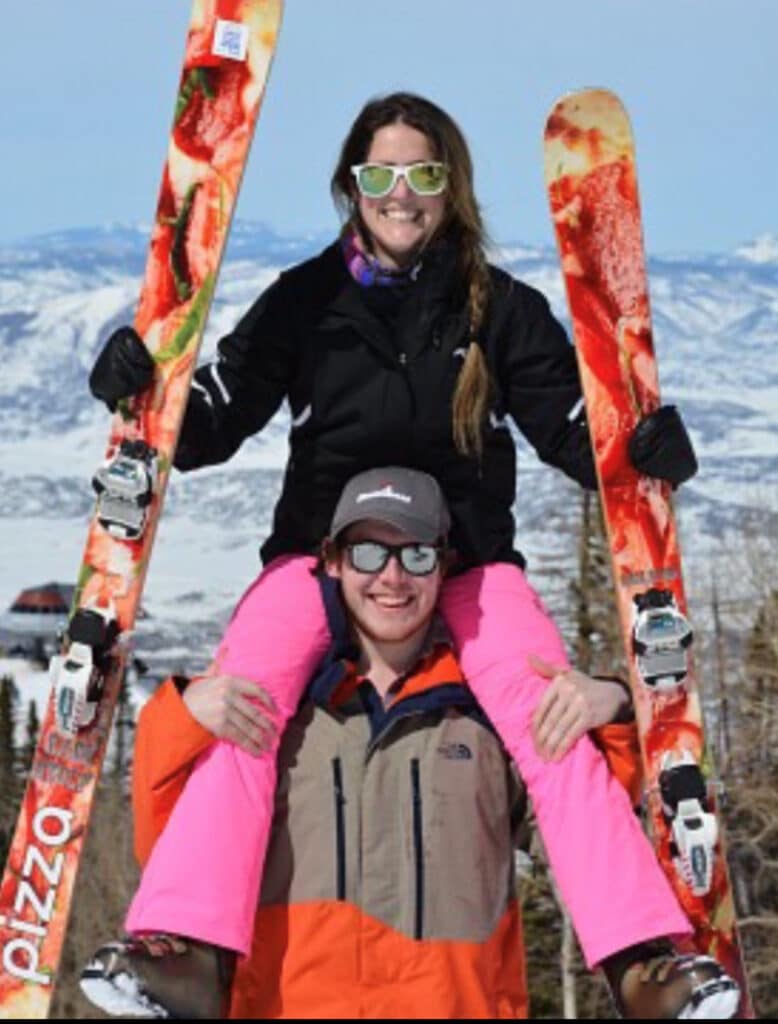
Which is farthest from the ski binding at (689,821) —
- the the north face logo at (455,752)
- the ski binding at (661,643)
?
the the north face logo at (455,752)

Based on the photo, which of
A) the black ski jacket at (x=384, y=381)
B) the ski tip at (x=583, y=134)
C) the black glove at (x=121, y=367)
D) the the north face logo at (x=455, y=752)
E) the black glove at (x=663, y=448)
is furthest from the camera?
the ski tip at (x=583, y=134)

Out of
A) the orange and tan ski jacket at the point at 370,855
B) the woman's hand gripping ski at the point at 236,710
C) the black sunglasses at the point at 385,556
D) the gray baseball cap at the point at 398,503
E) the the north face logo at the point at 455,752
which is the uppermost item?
the gray baseball cap at the point at 398,503

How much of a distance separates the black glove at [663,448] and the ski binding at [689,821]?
0.73 m

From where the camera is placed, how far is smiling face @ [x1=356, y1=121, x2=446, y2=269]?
482cm

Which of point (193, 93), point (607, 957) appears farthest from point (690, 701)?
A: point (193, 93)

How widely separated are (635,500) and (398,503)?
3.35 ft

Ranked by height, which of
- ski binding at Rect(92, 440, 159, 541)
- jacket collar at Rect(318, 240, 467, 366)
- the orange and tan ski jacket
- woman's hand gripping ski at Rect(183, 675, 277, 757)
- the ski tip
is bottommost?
the orange and tan ski jacket

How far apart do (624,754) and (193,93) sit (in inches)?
93.5

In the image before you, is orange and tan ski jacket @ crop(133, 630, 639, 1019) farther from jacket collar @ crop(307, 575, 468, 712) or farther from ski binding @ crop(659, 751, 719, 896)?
ski binding @ crop(659, 751, 719, 896)

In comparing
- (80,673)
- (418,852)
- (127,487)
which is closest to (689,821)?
(418,852)

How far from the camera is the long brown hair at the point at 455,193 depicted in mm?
4750

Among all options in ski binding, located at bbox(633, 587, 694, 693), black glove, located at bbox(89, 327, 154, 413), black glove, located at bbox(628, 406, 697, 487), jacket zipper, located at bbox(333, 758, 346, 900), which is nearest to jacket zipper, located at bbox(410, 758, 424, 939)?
jacket zipper, located at bbox(333, 758, 346, 900)

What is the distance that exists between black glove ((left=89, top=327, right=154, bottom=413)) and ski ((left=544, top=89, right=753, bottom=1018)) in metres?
1.15

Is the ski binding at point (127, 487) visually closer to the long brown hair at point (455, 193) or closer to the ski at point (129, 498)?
the ski at point (129, 498)
